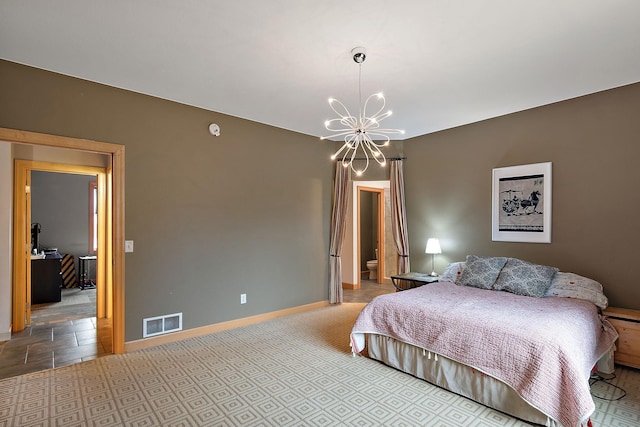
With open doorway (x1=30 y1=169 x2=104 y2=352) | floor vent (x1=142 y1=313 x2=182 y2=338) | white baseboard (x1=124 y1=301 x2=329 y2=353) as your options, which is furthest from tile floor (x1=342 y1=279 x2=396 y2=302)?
open doorway (x1=30 y1=169 x2=104 y2=352)

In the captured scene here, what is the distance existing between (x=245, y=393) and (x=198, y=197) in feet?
7.64

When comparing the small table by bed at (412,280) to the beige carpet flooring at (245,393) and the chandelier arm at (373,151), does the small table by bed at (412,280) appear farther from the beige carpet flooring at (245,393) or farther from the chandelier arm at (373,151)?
the chandelier arm at (373,151)

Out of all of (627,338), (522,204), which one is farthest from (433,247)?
(627,338)

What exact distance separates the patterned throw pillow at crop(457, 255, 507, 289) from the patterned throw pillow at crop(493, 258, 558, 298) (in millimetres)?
80

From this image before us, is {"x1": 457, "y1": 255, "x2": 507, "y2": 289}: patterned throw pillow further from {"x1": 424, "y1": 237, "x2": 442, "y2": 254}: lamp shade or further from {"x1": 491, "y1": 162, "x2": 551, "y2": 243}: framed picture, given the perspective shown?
{"x1": 424, "y1": 237, "x2": 442, "y2": 254}: lamp shade

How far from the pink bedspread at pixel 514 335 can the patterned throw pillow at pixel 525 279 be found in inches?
5.9

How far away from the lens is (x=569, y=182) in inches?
150

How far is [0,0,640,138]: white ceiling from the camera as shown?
7.30 ft

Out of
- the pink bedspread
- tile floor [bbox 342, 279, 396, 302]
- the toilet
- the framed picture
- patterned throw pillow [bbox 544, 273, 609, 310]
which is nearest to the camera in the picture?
the pink bedspread

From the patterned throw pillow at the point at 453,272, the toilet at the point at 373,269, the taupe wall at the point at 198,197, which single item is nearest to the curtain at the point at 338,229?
the taupe wall at the point at 198,197

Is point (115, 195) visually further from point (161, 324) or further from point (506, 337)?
point (506, 337)

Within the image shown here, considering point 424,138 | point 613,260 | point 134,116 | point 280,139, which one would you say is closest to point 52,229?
point 134,116

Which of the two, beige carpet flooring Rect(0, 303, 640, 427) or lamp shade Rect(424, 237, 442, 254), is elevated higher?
lamp shade Rect(424, 237, 442, 254)

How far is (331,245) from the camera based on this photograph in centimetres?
554
